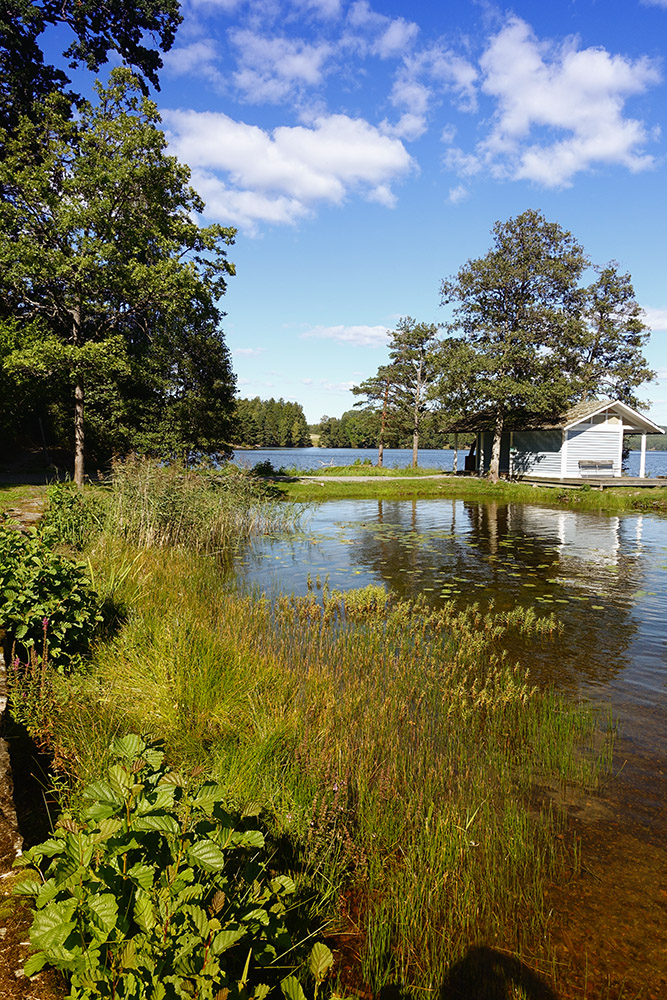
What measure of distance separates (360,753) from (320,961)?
7.06ft

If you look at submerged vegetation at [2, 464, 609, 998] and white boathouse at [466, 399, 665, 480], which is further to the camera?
white boathouse at [466, 399, 665, 480]

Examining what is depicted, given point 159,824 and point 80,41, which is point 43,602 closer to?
point 159,824

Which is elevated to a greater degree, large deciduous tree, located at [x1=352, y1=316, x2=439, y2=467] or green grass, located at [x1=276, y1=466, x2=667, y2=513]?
large deciduous tree, located at [x1=352, y1=316, x2=439, y2=467]

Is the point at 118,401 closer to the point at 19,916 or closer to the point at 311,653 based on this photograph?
the point at 311,653

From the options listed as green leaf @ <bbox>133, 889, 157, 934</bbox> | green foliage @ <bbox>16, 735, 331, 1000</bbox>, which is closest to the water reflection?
green foliage @ <bbox>16, 735, 331, 1000</bbox>

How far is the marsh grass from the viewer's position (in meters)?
2.90

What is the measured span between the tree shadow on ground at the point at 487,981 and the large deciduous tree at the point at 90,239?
57.5 ft

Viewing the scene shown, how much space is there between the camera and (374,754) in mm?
4078

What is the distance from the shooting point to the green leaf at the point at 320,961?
5.66ft

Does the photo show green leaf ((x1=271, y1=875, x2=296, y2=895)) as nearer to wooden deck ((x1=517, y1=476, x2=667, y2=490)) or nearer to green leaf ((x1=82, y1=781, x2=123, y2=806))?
green leaf ((x1=82, y1=781, x2=123, y2=806))

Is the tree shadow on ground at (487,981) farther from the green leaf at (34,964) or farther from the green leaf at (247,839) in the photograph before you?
the green leaf at (34,964)

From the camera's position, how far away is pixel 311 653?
613 cm

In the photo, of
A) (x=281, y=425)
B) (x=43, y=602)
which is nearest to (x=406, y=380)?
(x=43, y=602)

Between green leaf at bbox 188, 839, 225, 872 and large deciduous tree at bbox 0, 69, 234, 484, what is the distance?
17586 mm
